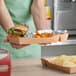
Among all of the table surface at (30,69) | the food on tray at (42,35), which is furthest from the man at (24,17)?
the food on tray at (42,35)

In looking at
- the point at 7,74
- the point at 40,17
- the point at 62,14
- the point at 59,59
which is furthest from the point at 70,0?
the point at 7,74

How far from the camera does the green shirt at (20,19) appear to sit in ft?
5.15

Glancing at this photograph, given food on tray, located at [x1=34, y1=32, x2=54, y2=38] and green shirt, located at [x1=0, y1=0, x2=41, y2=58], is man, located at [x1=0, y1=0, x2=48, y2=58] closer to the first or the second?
green shirt, located at [x1=0, y1=0, x2=41, y2=58]

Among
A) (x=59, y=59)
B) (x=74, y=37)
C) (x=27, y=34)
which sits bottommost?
(x=74, y=37)

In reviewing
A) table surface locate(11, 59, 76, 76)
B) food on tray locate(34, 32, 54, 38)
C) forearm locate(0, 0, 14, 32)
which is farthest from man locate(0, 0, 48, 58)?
food on tray locate(34, 32, 54, 38)

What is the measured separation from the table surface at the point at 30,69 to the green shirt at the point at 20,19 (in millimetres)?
155

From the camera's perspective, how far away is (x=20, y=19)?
1.60 metres

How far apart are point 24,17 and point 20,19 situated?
24 mm

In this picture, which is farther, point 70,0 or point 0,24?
point 70,0

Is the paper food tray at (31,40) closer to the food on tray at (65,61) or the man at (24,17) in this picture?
the food on tray at (65,61)

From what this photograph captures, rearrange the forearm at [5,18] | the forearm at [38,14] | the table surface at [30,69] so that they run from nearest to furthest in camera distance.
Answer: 1. the table surface at [30,69]
2. the forearm at [5,18]
3. the forearm at [38,14]

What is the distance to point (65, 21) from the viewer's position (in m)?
2.38

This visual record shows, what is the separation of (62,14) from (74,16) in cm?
10

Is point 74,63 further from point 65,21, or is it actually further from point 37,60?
point 65,21
